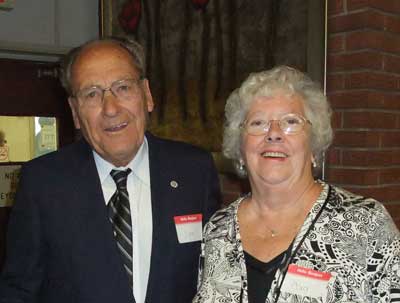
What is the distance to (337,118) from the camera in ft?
8.91

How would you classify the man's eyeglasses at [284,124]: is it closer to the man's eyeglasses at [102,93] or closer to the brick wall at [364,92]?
the man's eyeglasses at [102,93]

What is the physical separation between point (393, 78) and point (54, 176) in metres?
1.88

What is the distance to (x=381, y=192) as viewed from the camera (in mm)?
2703

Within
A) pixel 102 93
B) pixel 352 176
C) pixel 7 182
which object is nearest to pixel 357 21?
pixel 352 176

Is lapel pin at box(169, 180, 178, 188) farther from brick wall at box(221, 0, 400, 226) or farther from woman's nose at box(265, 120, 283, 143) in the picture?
brick wall at box(221, 0, 400, 226)

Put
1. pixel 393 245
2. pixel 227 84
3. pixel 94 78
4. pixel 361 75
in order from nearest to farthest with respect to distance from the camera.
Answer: pixel 393 245 < pixel 94 78 < pixel 361 75 < pixel 227 84

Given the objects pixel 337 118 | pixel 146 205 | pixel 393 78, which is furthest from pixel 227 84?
pixel 146 205

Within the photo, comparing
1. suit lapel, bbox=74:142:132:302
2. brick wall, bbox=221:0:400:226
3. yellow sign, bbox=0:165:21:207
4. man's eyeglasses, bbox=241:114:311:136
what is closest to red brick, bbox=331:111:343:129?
brick wall, bbox=221:0:400:226

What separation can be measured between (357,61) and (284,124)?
1.17 meters

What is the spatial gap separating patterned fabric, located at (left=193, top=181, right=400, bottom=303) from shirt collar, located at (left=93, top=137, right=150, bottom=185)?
443mm

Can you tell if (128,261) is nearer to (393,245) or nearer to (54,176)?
(54,176)

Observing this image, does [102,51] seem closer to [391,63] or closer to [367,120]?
[367,120]

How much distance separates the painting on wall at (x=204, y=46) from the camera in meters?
→ 2.83

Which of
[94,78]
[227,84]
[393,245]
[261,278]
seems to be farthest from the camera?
[227,84]
